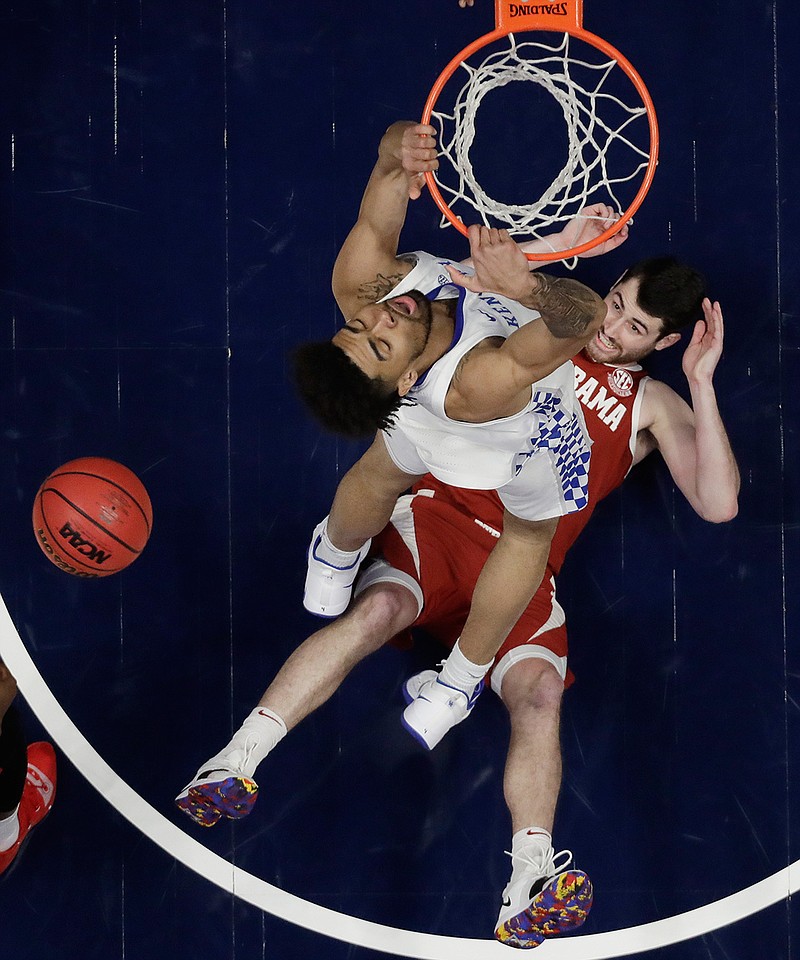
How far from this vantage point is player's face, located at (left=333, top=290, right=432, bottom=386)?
298cm

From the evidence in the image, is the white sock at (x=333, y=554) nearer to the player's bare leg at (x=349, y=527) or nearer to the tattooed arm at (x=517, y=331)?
the player's bare leg at (x=349, y=527)

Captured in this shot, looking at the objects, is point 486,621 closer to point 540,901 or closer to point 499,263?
point 540,901

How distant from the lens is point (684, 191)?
168 inches

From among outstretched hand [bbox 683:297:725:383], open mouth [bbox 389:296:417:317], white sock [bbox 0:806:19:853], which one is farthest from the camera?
white sock [bbox 0:806:19:853]

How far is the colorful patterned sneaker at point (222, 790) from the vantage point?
352cm

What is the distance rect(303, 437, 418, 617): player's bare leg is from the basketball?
0.64m

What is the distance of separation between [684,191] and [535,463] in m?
1.59

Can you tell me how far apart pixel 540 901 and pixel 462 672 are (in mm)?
778

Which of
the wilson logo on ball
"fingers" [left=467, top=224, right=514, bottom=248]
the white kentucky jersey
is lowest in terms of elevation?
the wilson logo on ball

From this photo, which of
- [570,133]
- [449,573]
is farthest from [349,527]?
[570,133]

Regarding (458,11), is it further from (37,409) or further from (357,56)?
(37,409)

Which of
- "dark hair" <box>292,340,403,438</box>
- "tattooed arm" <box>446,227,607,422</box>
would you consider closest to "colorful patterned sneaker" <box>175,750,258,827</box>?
"dark hair" <box>292,340,403,438</box>

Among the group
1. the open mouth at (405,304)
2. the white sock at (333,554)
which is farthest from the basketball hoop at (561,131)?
the white sock at (333,554)

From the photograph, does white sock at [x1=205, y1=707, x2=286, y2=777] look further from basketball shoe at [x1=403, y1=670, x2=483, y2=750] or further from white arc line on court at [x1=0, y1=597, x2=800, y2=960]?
white arc line on court at [x1=0, y1=597, x2=800, y2=960]
